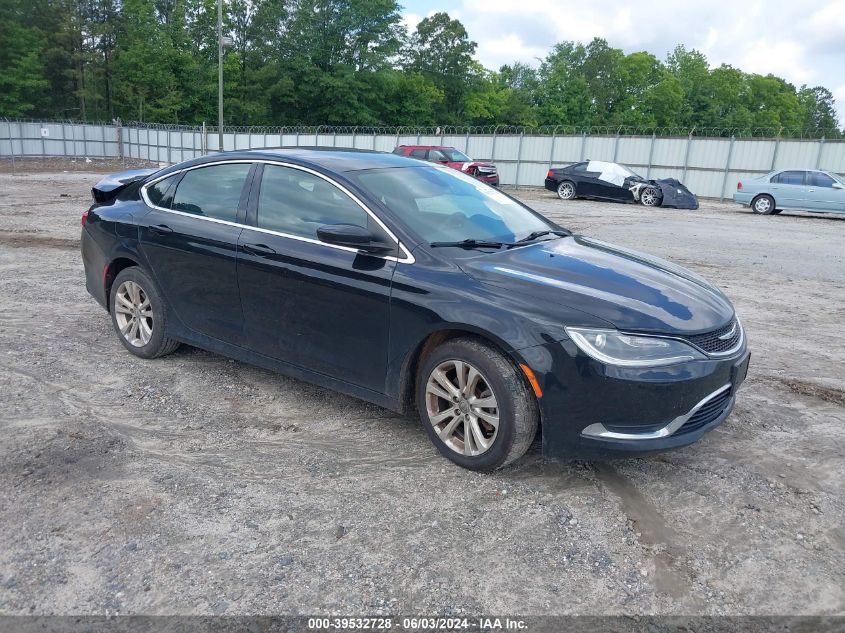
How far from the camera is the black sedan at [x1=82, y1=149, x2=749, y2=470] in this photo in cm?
340

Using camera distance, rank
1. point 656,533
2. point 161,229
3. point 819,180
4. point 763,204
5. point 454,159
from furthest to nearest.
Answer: point 454,159
point 763,204
point 819,180
point 161,229
point 656,533

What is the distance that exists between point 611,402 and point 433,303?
1030 millimetres

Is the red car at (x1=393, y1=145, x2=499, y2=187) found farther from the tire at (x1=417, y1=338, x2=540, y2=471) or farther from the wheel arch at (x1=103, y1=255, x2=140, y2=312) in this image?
the tire at (x1=417, y1=338, x2=540, y2=471)

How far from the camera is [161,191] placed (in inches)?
210

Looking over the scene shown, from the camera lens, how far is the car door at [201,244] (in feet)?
15.3

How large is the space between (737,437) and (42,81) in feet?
209

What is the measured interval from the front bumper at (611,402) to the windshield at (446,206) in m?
1.11

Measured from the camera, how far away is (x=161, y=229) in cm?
509

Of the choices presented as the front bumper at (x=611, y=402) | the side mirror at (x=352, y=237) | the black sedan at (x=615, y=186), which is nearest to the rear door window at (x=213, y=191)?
the side mirror at (x=352, y=237)

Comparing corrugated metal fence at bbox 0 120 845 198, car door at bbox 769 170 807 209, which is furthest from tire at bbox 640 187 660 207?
corrugated metal fence at bbox 0 120 845 198

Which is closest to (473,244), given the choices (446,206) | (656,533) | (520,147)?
(446,206)

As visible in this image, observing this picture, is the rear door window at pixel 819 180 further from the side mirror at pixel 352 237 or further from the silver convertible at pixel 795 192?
the side mirror at pixel 352 237

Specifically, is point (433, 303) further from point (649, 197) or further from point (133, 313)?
point (649, 197)

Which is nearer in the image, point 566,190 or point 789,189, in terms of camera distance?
point 789,189
